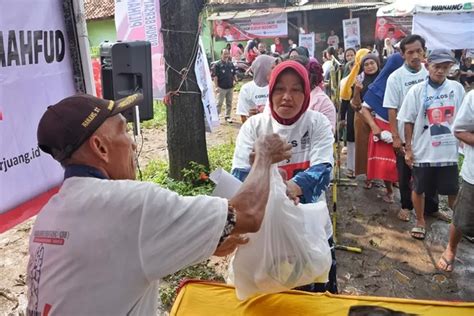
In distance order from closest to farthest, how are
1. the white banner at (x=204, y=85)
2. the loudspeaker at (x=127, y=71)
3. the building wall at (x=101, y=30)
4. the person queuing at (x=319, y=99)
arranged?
the loudspeaker at (x=127, y=71) < the person queuing at (x=319, y=99) < the white banner at (x=204, y=85) < the building wall at (x=101, y=30)

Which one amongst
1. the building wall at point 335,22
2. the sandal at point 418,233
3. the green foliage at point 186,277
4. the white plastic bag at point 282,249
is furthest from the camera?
the building wall at point 335,22

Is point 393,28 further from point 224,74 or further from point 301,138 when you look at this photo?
point 301,138

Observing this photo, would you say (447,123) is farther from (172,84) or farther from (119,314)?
(119,314)

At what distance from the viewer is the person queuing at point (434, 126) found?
3.70 meters

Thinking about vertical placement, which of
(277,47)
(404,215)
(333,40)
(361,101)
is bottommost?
(404,215)

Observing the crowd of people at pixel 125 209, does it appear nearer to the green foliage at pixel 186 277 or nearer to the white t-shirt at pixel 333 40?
the green foliage at pixel 186 277

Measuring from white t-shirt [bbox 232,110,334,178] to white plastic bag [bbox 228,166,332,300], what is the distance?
0.30 metres

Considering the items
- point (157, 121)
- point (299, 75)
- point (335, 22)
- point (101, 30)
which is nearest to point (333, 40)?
point (335, 22)

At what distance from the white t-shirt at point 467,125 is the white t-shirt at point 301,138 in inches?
54.9

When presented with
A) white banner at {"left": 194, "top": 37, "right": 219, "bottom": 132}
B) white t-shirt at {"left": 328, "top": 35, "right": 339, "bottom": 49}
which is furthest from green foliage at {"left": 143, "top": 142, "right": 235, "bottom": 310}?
white t-shirt at {"left": 328, "top": 35, "right": 339, "bottom": 49}

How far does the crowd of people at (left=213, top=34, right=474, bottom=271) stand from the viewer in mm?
2221

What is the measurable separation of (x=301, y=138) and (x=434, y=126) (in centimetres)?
203

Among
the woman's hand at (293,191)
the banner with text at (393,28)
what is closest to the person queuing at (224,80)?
the banner with text at (393,28)

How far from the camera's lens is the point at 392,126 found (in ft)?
14.0
